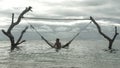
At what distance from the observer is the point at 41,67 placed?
26.0 m

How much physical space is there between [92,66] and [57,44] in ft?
47.3

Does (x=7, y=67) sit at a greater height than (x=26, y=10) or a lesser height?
lesser

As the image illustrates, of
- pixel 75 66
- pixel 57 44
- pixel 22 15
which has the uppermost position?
pixel 22 15

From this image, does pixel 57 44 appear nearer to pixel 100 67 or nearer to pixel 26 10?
pixel 26 10

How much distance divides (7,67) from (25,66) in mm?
1545

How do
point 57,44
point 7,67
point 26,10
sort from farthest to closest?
1. point 57,44
2. point 26,10
3. point 7,67

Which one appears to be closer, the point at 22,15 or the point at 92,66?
the point at 92,66

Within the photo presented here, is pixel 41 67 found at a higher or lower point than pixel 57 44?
higher

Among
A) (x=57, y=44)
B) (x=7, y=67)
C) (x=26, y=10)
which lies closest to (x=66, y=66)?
(x=7, y=67)

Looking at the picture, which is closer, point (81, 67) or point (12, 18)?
point (81, 67)

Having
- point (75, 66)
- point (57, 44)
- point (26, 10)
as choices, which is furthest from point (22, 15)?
point (75, 66)

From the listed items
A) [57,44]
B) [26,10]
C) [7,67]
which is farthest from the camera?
[57,44]

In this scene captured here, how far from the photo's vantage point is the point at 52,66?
2711 centimetres

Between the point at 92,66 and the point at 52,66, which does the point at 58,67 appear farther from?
the point at 92,66
